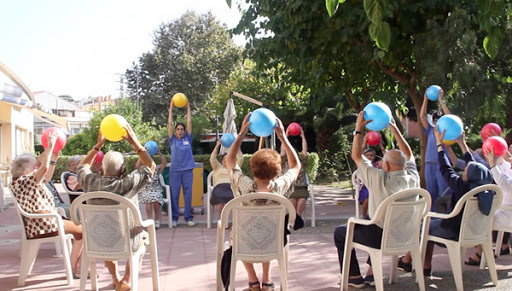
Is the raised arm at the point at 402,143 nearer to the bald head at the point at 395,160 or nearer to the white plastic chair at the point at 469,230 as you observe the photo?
the bald head at the point at 395,160

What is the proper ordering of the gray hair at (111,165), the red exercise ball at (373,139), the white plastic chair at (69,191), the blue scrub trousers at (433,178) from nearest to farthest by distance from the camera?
the gray hair at (111,165) → the white plastic chair at (69,191) → the blue scrub trousers at (433,178) → the red exercise ball at (373,139)

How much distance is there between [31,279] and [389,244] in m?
3.46

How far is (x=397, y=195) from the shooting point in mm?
4070

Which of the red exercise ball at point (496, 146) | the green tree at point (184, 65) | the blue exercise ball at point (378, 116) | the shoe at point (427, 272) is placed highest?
the green tree at point (184, 65)

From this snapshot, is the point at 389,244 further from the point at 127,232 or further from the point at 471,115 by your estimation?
the point at 471,115

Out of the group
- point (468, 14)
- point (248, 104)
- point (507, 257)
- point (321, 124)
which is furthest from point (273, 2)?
point (248, 104)

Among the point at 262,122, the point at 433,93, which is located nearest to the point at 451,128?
the point at 433,93

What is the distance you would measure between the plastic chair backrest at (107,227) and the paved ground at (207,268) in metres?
0.88

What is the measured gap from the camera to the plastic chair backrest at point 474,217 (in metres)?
4.45

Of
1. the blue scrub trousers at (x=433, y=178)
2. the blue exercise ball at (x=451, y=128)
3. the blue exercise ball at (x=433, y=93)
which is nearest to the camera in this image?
the blue exercise ball at (x=451, y=128)

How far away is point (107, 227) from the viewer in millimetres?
4043

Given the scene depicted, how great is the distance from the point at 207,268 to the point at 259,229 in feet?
6.17

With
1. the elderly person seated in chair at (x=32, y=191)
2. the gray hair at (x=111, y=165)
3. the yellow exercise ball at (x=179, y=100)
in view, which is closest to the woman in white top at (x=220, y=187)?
the yellow exercise ball at (x=179, y=100)

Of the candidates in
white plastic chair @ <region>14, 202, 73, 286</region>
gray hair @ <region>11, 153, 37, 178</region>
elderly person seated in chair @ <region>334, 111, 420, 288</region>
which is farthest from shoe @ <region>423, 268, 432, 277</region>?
gray hair @ <region>11, 153, 37, 178</region>
